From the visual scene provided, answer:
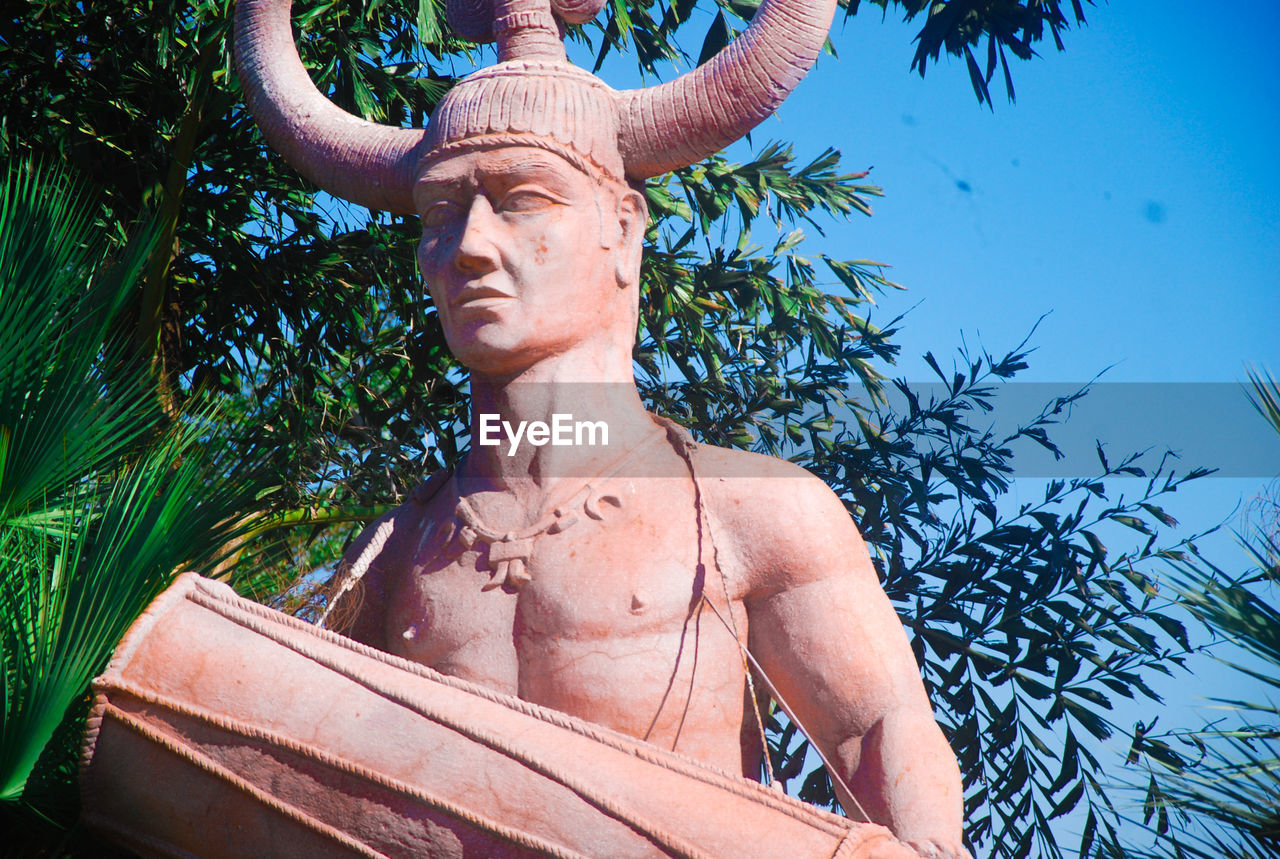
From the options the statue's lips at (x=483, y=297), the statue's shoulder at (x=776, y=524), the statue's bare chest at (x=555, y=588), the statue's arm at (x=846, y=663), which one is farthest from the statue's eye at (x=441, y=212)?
the statue's arm at (x=846, y=663)

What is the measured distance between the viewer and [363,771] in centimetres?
250

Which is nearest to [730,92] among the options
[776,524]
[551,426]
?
[551,426]

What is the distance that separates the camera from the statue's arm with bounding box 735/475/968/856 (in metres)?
2.91

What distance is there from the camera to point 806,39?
3.46 meters

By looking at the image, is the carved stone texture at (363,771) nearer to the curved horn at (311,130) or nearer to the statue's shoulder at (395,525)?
the statue's shoulder at (395,525)

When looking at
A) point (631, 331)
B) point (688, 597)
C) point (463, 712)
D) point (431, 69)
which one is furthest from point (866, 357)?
point (463, 712)

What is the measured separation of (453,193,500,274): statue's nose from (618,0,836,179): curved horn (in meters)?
0.45

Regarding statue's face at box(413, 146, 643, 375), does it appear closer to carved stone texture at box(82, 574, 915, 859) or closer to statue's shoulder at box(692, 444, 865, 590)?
statue's shoulder at box(692, 444, 865, 590)

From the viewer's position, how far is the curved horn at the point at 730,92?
3426 mm

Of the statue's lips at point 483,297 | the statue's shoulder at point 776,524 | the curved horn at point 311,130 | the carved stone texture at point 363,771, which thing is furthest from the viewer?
the curved horn at point 311,130

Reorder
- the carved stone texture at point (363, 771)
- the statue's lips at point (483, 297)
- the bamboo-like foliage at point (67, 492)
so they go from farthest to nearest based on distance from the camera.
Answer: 1. the statue's lips at point (483, 297)
2. the bamboo-like foliage at point (67, 492)
3. the carved stone texture at point (363, 771)

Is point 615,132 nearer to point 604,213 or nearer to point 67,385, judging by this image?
point 604,213

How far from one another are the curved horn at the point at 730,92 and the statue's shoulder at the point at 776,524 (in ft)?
2.90

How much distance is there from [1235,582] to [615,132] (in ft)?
6.20
